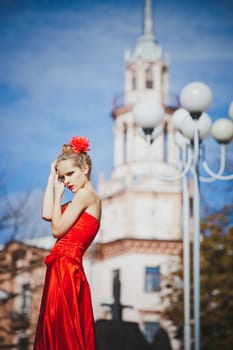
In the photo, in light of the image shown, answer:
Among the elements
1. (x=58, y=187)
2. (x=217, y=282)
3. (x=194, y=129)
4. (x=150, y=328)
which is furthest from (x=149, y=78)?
(x=58, y=187)

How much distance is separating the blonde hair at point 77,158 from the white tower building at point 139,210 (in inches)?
1349

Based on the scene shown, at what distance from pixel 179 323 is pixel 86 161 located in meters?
22.3

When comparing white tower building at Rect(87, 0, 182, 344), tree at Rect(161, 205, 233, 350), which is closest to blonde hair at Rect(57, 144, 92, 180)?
tree at Rect(161, 205, 233, 350)

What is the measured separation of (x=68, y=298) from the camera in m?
4.60

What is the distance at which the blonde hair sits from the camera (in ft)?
15.7

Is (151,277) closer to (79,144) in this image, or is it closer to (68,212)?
(79,144)

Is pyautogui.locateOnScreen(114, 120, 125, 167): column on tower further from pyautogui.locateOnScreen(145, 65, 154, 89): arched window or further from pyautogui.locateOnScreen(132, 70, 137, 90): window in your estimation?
pyautogui.locateOnScreen(145, 65, 154, 89): arched window

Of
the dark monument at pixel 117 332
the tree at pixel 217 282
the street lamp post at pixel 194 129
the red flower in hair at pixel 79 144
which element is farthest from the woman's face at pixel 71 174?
the tree at pixel 217 282

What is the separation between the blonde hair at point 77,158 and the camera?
479cm

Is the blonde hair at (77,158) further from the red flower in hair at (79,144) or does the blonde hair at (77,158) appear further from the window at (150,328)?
the window at (150,328)

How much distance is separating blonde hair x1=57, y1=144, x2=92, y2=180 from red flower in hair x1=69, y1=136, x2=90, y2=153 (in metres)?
0.02

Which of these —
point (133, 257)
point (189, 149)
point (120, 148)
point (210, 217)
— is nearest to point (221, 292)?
point (210, 217)

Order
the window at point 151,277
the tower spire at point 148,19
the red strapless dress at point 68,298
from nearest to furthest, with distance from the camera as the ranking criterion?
the red strapless dress at point 68,298 → the window at point 151,277 → the tower spire at point 148,19

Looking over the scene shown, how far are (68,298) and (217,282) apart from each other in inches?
771
